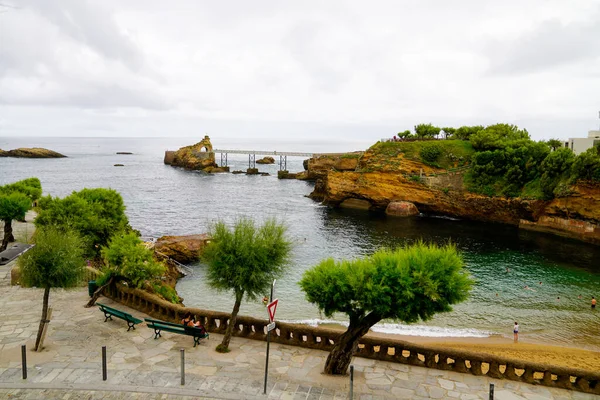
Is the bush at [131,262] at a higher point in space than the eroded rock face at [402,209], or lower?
higher

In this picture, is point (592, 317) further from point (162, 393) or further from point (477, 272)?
point (162, 393)

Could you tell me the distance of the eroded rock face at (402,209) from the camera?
2689 inches

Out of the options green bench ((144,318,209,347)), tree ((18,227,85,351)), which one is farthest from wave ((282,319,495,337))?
tree ((18,227,85,351))

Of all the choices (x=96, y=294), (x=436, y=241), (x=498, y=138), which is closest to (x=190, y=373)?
(x=96, y=294)

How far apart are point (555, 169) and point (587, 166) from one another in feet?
17.3

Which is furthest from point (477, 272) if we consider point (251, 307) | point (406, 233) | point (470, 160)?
point (470, 160)

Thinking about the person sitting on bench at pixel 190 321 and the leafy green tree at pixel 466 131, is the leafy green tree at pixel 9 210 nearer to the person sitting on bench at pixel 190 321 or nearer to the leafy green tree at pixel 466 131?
the person sitting on bench at pixel 190 321

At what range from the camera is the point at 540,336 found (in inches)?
1071

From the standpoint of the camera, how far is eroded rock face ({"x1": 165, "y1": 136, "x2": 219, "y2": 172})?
145875mm

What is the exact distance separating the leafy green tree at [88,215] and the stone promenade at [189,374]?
470 inches

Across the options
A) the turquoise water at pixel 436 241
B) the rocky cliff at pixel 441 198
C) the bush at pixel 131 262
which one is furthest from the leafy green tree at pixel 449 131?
the bush at pixel 131 262

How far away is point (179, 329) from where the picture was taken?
1582 centimetres

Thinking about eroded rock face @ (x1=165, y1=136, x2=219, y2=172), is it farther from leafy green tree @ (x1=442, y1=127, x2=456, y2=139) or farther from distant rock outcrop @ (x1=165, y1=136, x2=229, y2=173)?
leafy green tree @ (x1=442, y1=127, x2=456, y2=139)

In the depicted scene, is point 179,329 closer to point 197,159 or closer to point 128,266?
point 128,266
